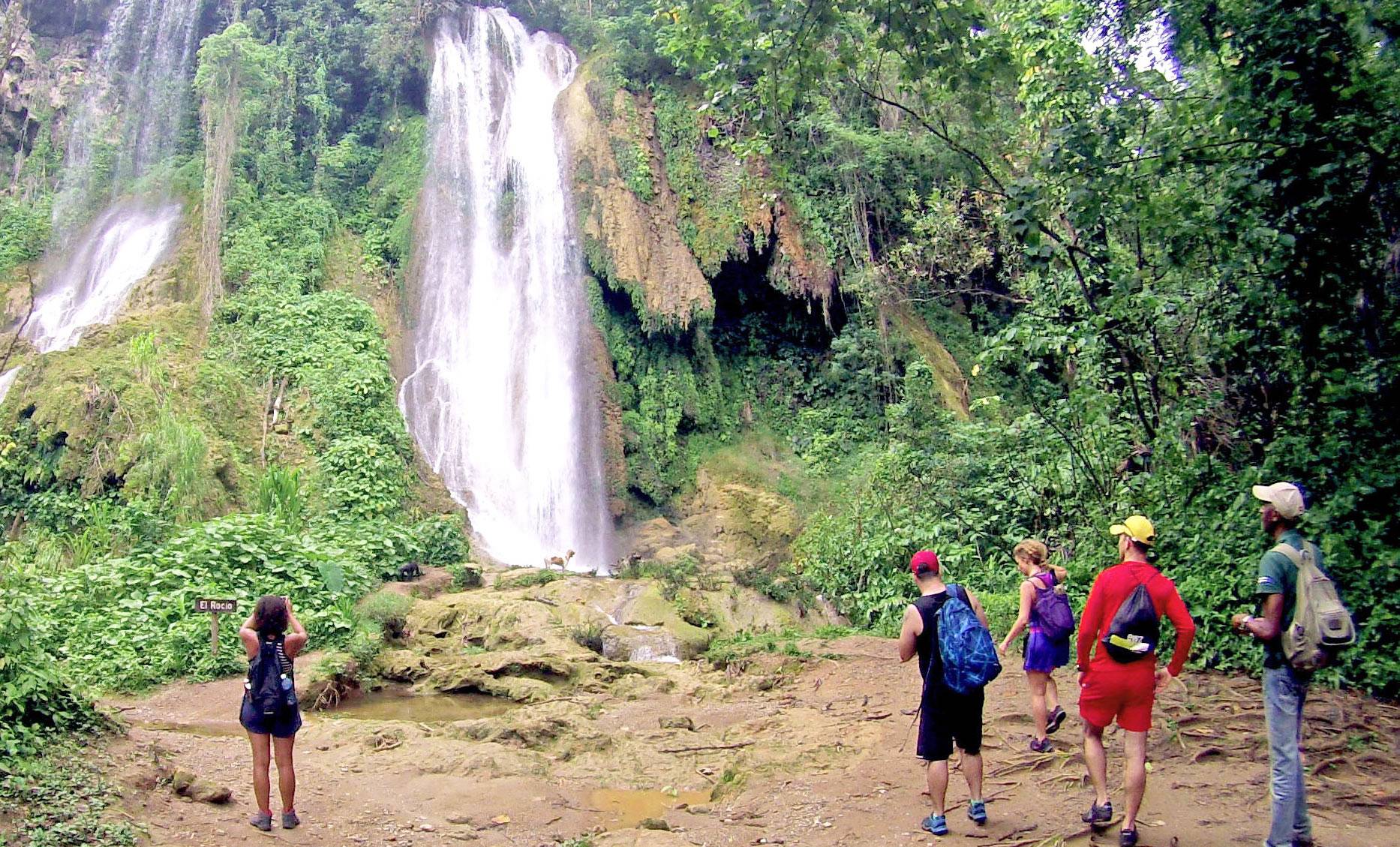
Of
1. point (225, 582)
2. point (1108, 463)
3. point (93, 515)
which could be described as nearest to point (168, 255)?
point (93, 515)

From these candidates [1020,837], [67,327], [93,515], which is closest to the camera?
[1020,837]

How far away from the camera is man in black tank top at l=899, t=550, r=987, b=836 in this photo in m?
4.88

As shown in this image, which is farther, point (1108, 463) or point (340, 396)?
point (340, 396)

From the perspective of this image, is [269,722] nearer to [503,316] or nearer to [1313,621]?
[1313,621]

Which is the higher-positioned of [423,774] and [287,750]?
[287,750]

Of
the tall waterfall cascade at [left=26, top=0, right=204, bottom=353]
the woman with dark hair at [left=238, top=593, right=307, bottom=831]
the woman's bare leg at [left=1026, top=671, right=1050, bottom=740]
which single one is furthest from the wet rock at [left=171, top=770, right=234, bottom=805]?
the tall waterfall cascade at [left=26, top=0, right=204, bottom=353]

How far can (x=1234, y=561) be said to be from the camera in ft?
26.1

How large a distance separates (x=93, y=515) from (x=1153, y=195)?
45.4 feet

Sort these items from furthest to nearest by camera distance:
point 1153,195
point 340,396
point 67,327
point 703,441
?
point 703,441
point 67,327
point 340,396
point 1153,195

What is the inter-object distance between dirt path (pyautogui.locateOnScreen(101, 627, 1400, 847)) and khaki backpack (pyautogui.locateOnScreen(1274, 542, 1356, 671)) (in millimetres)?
1063

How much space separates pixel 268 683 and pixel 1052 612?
4.59m

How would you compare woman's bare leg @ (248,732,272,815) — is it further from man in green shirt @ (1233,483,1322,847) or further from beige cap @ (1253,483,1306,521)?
beige cap @ (1253,483,1306,521)

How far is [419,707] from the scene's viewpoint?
9531 millimetres

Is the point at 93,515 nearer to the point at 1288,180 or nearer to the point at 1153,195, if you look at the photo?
the point at 1153,195
